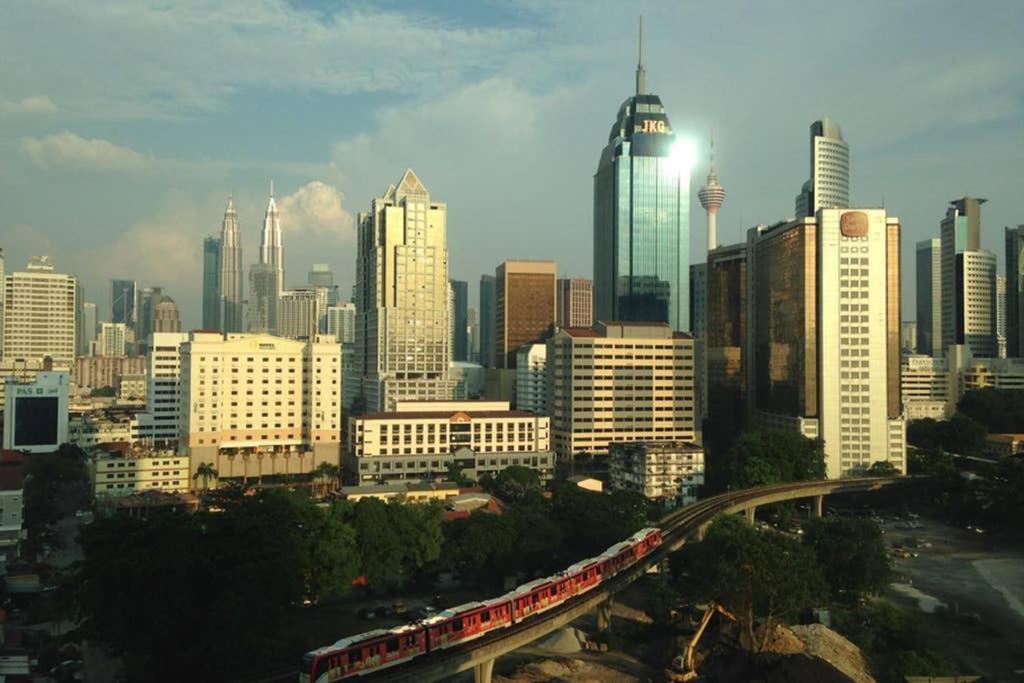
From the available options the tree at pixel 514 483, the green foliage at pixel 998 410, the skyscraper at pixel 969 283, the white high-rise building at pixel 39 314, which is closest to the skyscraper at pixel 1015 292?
the skyscraper at pixel 969 283

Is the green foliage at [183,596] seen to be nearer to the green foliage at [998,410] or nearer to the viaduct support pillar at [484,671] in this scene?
the viaduct support pillar at [484,671]

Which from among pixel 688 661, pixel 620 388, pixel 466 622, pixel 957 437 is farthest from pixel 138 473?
pixel 957 437

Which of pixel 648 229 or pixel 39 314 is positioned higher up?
pixel 648 229

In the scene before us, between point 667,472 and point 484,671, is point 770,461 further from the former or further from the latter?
point 484,671

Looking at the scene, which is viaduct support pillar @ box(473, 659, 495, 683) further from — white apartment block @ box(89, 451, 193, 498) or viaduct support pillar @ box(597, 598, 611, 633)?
white apartment block @ box(89, 451, 193, 498)

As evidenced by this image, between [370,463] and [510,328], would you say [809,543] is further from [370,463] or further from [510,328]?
[510,328]

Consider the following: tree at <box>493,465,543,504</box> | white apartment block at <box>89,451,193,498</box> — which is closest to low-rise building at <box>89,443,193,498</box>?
white apartment block at <box>89,451,193,498</box>

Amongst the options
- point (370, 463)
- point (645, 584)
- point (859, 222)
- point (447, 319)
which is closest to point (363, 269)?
point (447, 319)
